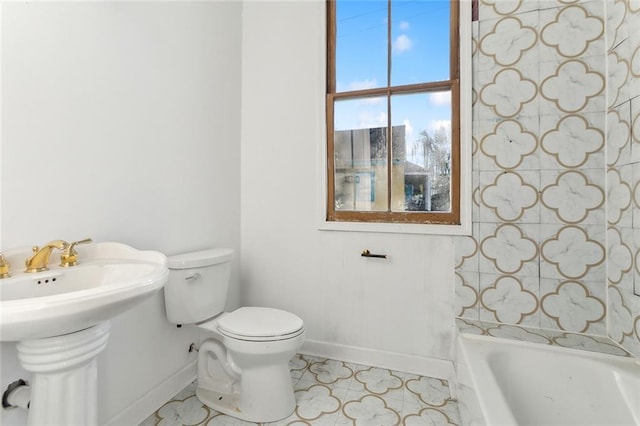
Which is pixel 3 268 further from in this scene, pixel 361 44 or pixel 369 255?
pixel 361 44

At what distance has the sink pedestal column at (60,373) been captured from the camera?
78 cm

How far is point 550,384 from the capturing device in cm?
116

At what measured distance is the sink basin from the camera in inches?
24.2

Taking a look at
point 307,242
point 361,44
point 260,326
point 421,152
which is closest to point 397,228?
point 421,152

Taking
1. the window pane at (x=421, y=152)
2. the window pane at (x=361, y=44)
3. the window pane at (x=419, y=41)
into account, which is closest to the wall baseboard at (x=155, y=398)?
the window pane at (x=421, y=152)

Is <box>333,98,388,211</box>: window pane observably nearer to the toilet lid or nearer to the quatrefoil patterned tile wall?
the quatrefoil patterned tile wall

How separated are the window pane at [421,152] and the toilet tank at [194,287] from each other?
3.51 feet

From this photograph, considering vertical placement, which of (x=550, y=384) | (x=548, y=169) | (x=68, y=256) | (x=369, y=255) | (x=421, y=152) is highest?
(x=421, y=152)

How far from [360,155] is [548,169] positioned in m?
0.98

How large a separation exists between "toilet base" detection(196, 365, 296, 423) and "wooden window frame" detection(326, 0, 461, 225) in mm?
932

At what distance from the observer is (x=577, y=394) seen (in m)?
1.11

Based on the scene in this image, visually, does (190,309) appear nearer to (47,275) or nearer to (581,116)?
(47,275)

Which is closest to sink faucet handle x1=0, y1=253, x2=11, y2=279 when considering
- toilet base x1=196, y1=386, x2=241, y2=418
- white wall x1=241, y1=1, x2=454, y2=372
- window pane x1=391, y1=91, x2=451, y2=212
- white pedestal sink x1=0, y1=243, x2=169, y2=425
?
white pedestal sink x1=0, y1=243, x2=169, y2=425

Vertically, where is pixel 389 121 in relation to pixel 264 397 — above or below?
above
